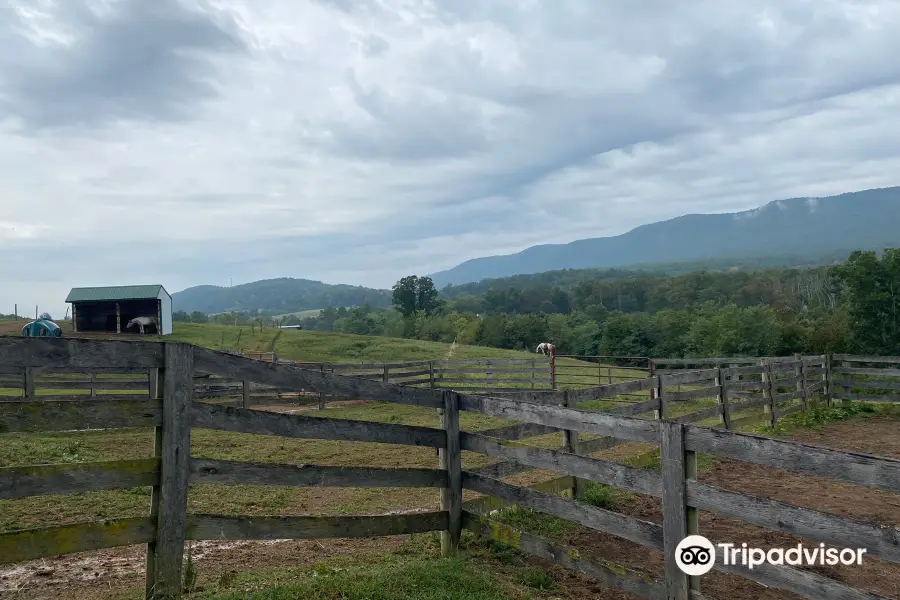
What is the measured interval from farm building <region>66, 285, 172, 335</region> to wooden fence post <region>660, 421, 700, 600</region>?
4528 centimetres

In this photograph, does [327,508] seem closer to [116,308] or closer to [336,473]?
[336,473]

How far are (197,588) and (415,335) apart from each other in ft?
272

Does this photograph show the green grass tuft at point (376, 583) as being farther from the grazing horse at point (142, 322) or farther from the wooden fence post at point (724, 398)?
the grazing horse at point (142, 322)

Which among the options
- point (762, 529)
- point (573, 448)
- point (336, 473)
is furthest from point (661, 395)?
point (336, 473)

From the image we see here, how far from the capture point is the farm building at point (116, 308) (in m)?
43.7

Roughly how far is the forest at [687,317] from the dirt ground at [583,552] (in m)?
35.9

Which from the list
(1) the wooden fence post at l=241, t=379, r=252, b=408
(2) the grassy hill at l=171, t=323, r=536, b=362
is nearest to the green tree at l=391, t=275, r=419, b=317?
(2) the grassy hill at l=171, t=323, r=536, b=362

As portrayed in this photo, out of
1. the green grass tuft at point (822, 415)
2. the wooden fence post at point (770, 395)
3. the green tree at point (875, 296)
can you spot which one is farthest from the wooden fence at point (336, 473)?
the green tree at point (875, 296)

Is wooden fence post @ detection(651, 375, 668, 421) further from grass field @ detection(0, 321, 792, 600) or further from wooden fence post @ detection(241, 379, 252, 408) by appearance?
wooden fence post @ detection(241, 379, 252, 408)

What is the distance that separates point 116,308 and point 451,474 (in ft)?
148

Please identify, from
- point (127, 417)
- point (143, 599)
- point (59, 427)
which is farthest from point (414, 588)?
point (59, 427)

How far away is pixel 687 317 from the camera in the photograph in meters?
76.9

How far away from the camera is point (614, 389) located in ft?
27.0

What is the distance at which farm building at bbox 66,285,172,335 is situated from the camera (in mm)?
43656
